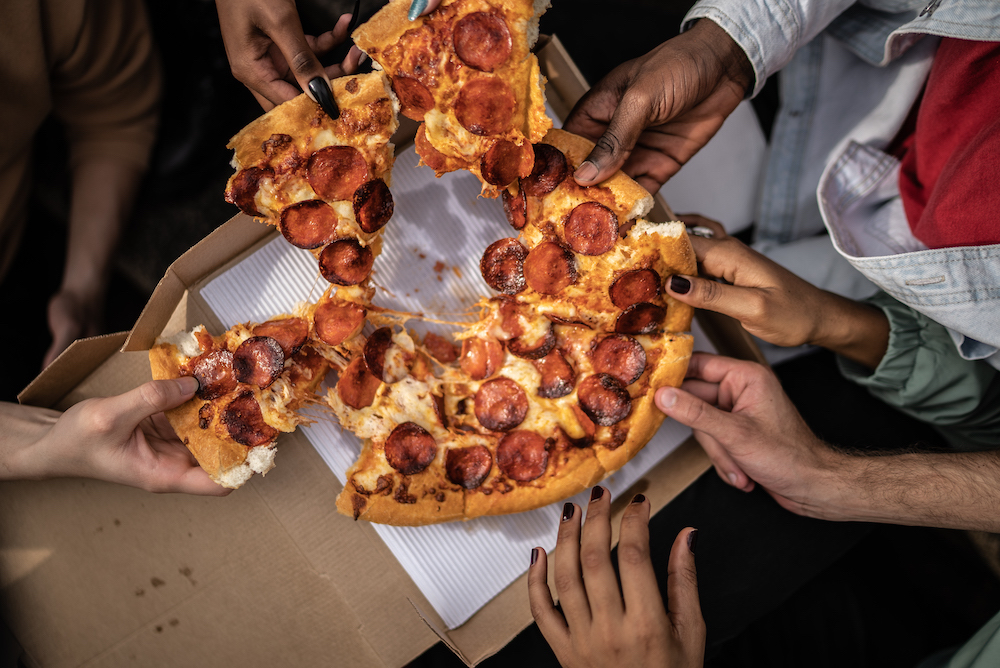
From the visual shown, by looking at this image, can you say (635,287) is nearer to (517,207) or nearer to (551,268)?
(551,268)

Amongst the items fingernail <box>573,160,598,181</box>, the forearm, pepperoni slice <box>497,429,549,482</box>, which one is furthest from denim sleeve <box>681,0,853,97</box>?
the forearm

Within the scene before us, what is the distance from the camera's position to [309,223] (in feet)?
6.52

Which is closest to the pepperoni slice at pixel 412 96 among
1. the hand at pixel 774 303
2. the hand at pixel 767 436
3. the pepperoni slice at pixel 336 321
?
the pepperoni slice at pixel 336 321

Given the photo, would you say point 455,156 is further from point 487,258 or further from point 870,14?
point 870,14

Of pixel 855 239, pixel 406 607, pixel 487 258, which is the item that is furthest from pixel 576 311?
pixel 406 607

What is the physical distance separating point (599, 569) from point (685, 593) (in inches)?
11.9

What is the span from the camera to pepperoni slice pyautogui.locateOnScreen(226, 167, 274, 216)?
1916 mm

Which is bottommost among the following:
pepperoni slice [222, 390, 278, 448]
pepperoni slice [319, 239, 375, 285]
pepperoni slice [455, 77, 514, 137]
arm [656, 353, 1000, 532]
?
arm [656, 353, 1000, 532]

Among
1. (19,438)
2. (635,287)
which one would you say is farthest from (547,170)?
(19,438)

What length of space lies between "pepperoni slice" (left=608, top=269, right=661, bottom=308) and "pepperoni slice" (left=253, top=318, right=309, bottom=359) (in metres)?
1.14

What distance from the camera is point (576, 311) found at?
2141mm

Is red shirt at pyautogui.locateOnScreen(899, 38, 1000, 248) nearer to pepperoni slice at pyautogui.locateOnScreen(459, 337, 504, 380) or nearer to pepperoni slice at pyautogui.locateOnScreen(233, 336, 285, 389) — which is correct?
pepperoni slice at pyautogui.locateOnScreen(459, 337, 504, 380)

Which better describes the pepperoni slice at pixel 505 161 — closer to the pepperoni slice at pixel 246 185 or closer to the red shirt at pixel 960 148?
the pepperoni slice at pixel 246 185

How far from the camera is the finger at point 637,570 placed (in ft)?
5.57
